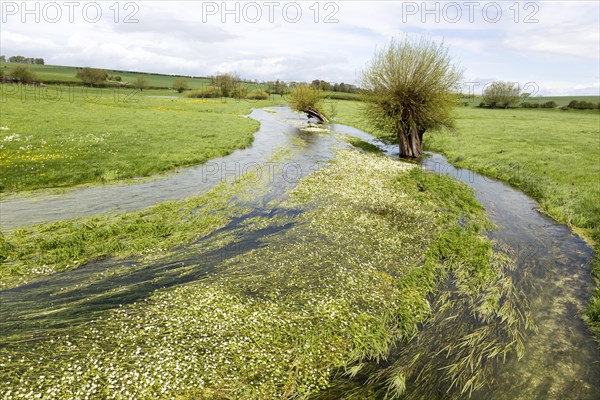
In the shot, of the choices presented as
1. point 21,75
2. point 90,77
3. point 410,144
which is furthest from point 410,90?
point 90,77

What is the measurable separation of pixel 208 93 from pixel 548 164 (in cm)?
13036

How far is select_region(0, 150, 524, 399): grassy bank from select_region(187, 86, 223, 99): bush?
5165 inches

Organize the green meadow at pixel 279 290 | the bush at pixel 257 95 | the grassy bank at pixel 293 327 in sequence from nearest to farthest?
the grassy bank at pixel 293 327 < the green meadow at pixel 279 290 < the bush at pixel 257 95

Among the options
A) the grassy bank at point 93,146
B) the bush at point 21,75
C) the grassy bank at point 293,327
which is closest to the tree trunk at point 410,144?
the grassy bank at point 93,146

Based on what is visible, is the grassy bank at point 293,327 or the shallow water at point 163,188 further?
the shallow water at point 163,188

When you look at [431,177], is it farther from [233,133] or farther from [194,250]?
[233,133]

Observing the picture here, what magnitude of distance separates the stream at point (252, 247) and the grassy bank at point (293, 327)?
716mm

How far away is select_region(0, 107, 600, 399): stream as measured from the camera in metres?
9.25

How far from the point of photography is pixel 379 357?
9.52 metres

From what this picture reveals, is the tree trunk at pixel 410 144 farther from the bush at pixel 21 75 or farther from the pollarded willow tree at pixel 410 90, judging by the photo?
the bush at pixel 21 75

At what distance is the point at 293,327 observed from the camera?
1029cm

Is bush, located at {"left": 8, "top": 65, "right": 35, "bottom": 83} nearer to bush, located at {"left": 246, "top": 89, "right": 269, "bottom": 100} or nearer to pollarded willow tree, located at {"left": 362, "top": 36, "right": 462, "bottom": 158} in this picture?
bush, located at {"left": 246, "top": 89, "right": 269, "bottom": 100}

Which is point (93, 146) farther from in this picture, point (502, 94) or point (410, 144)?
point (502, 94)

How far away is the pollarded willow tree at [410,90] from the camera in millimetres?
35531
